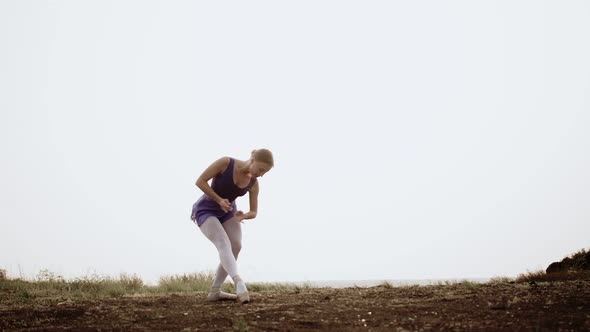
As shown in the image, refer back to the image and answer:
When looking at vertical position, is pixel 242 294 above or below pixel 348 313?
above

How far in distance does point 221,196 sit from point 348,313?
7.45 feet

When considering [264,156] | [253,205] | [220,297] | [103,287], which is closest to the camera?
[264,156]

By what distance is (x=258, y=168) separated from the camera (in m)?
6.05

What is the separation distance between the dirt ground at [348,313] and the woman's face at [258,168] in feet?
4.92

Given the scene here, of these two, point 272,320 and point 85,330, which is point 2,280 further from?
point 272,320

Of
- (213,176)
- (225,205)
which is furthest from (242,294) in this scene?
(213,176)

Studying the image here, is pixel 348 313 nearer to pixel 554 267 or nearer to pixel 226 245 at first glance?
pixel 226 245

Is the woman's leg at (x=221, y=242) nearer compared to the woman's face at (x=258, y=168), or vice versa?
the woman's face at (x=258, y=168)

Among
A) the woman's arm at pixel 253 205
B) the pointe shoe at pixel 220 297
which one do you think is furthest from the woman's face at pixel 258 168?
the pointe shoe at pixel 220 297

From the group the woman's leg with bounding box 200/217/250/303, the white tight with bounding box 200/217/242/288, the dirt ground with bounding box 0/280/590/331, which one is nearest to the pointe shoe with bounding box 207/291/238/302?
the white tight with bounding box 200/217/242/288

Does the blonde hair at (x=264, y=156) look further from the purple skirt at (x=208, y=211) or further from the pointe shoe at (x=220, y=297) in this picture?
the pointe shoe at (x=220, y=297)

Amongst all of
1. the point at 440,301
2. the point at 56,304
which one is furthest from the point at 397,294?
the point at 56,304

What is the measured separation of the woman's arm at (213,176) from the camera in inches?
239

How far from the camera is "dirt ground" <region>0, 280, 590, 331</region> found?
421 centimetres
